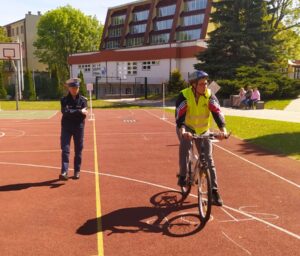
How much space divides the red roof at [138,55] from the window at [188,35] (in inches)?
420

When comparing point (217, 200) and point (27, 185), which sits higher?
point (217, 200)

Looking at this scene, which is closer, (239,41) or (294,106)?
(294,106)

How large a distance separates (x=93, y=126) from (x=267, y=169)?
11.0 metres

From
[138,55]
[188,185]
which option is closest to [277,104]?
[188,185]

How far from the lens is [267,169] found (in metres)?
9.39

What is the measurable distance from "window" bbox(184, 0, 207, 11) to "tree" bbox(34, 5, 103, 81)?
24336 millimetres

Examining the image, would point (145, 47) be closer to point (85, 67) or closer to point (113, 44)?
point (85, 67)

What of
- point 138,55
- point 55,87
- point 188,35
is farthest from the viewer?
point 188,35

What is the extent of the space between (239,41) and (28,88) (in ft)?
84.2

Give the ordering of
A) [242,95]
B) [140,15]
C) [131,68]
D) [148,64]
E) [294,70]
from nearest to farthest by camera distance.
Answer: [242,95] < [148,64] < [131,68] < [294,70] < [140,15]

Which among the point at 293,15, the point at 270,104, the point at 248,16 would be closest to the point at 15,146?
the point at 270,104

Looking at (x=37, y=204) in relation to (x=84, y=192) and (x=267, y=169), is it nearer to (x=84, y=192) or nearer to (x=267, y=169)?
(x=84, y=192)

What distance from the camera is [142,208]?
6453 millimetres

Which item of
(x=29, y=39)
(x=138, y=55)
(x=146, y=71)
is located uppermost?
(x=29, y=39)
